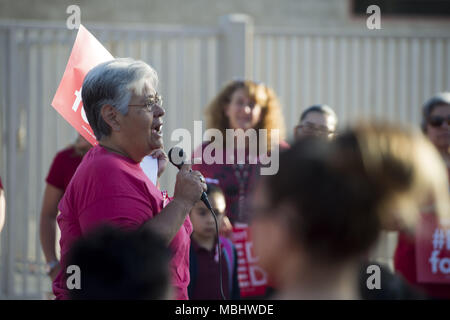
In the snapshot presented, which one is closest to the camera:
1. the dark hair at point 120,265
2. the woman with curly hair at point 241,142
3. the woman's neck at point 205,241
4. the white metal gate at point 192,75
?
the dark hair at point 120,265

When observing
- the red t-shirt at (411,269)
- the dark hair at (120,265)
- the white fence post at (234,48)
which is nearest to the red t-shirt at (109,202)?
the dark hair at (120,265)

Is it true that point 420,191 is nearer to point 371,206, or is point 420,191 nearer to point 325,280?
point 371,206

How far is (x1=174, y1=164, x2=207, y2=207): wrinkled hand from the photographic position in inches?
93.0

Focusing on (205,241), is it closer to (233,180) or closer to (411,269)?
(233,180)

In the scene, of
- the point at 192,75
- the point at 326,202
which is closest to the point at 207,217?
the point at 192,75

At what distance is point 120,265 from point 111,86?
1027mm

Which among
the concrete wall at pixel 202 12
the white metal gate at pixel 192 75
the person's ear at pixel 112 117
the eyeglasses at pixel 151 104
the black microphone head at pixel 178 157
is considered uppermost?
the concrete wall at pixel 202 12

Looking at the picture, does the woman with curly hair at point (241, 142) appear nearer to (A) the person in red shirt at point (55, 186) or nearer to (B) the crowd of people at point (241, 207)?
(B) the crowd of people at point (241, 207)

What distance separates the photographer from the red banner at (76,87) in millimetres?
2793

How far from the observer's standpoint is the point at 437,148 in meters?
4.10

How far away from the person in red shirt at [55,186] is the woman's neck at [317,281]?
9.77 ft
